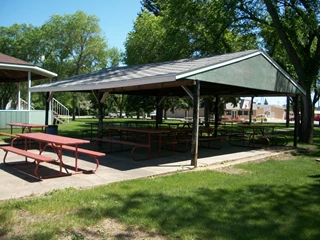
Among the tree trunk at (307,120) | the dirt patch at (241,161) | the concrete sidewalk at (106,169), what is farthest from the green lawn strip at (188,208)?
the tree trunk at (307,120)

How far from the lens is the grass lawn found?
366 cm

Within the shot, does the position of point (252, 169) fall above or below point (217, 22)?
below

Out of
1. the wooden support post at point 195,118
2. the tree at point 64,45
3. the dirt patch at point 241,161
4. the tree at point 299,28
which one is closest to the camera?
the dirt patch at point 241,161

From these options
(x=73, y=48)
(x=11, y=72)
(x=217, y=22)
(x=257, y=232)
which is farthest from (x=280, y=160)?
(x=73, y=48)

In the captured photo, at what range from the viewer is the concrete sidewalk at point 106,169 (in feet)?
18.2

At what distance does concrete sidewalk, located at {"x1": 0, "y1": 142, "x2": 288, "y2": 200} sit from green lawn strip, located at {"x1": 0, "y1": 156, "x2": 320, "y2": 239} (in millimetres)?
503

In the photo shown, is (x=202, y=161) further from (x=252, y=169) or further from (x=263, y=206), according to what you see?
(x=263, y=206)

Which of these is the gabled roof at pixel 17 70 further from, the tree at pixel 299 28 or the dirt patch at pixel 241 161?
the dirt patch at pixel 241 161

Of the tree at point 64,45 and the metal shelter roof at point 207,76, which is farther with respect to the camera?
the tree at point 64,45

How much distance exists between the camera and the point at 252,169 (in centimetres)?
775

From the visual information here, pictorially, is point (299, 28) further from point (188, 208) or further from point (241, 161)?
point (188, 208)

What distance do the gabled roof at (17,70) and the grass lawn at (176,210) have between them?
12.0 meters

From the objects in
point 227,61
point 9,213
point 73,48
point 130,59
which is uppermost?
point 73,48

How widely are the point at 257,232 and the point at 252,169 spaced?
420cm
